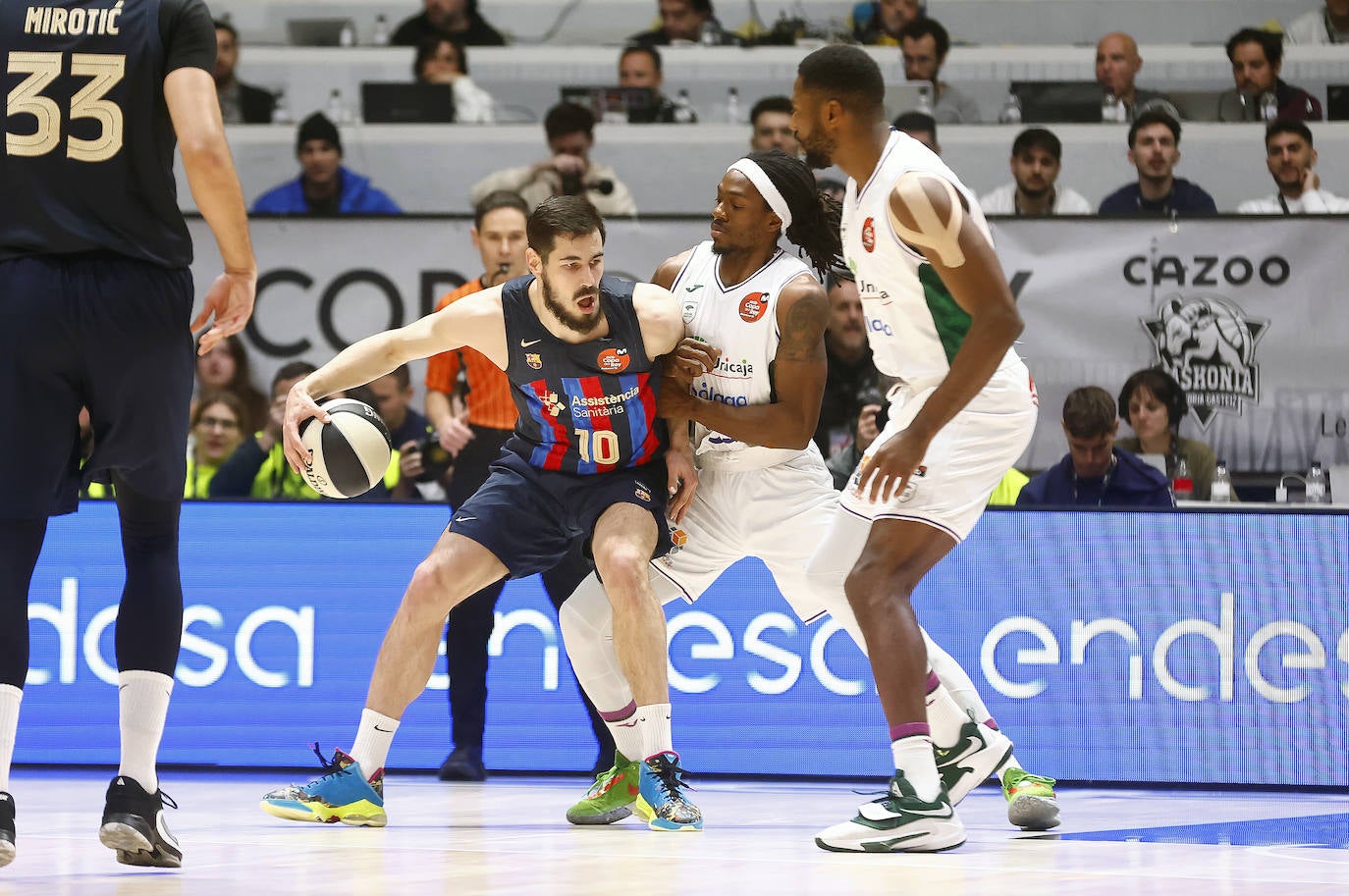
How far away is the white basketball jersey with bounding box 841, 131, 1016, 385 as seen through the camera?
4629 mm

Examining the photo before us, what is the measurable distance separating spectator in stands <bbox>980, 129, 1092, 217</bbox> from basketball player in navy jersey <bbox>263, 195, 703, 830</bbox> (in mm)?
4799

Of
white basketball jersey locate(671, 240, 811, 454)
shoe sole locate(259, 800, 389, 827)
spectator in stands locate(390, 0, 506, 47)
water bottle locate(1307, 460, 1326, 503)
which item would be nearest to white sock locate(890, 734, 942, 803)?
white basketball jersey locate(671, 240, 811, 454)

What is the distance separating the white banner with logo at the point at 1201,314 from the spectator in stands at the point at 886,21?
371 centimetres

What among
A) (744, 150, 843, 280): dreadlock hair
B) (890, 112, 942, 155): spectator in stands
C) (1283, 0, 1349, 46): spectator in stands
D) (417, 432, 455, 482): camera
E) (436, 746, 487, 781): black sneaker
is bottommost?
(436, 746, 487, 781): black sneaker

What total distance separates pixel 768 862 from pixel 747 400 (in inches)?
66.6

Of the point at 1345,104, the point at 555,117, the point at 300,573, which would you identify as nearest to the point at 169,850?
the point at 300,573

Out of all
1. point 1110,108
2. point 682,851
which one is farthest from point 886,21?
point 682,851

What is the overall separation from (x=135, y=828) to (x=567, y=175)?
21.5ft

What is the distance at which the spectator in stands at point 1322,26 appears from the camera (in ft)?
36.8

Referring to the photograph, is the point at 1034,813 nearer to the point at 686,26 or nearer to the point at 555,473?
the point at 555,473

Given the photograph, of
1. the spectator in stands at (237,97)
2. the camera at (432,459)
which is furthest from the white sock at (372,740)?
the spectator in stands at (237,97)

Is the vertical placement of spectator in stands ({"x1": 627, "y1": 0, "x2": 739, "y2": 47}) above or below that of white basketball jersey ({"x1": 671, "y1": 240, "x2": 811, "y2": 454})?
above

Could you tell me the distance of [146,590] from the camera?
13.2 feet

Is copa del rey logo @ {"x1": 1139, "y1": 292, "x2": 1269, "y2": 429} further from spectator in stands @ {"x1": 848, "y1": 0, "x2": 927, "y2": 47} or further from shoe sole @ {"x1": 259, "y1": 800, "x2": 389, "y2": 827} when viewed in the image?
shoe sole @ {"x1": 259, "y1": 800, "x2": 389, "y2": 827}
